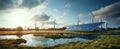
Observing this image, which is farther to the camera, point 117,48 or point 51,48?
point 51,48

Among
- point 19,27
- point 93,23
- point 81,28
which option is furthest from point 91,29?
point 19,27

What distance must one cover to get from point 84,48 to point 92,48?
1.85 metres

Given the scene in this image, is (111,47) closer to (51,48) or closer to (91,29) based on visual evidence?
(51,48)

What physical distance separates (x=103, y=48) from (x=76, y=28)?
134912 millimetres

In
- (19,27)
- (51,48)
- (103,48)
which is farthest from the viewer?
(19,27)

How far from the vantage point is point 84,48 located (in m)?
38.9

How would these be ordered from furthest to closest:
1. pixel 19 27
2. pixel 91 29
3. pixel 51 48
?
pixel 19 27, pixel 91 29, pixel 51 48

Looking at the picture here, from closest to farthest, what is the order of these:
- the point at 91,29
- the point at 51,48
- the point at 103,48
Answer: the point at 103,48 → the point at 51,48 → the point at 91,29

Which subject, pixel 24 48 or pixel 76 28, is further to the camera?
pixel 76 28

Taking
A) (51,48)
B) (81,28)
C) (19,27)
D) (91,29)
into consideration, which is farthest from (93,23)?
(51,48)

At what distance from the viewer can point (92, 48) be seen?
→ 125 feet

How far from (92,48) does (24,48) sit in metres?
16.9

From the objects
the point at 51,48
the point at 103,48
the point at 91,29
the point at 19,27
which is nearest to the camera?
the point at 103,48

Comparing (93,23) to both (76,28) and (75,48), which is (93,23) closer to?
(76,28)
